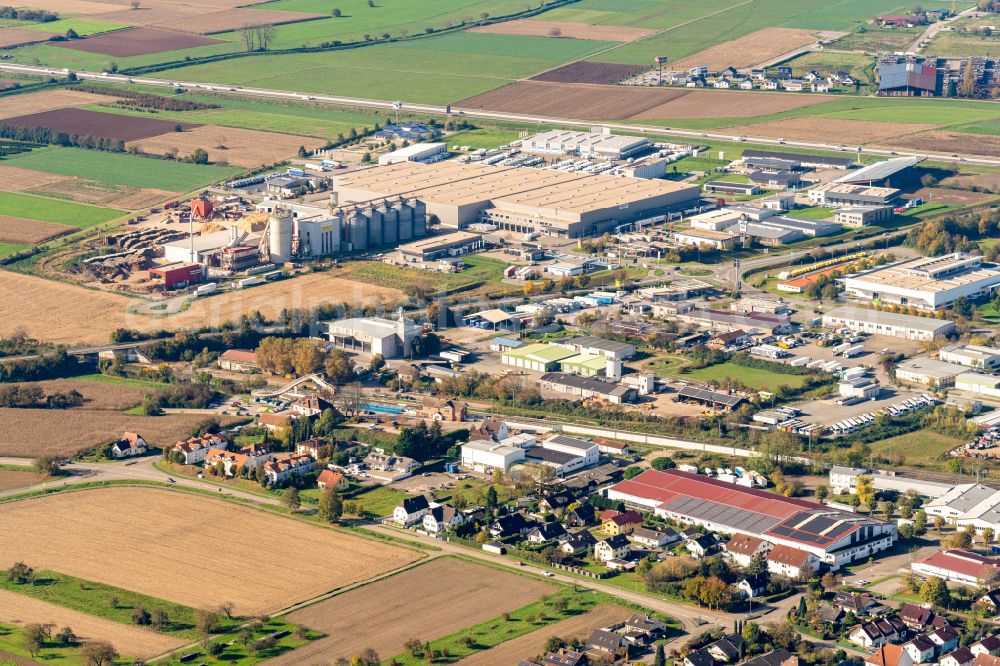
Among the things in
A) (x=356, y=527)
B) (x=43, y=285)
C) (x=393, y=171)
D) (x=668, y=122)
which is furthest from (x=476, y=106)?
(x=356, y=527)

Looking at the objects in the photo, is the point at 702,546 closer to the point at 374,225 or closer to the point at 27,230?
the point at 374,225

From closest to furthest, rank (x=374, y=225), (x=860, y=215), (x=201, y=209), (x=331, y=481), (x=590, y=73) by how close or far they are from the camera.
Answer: (x=331, y=481) → (x=374, y=225) → (x=860, y=215) → (x=201, y=209) → (x=590, y=73)

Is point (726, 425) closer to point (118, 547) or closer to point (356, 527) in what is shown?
point (356, 527)

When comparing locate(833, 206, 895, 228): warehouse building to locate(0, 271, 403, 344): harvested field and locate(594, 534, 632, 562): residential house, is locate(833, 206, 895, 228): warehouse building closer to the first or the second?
locate(0, 271, 403, 344): harvested field

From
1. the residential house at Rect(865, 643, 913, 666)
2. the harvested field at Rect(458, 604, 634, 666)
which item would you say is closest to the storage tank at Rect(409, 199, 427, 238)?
the harvested field at Rect(458, 604, 634, 666)

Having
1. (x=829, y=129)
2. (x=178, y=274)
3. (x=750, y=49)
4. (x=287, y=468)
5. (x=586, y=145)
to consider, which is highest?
(x=750, y=49)

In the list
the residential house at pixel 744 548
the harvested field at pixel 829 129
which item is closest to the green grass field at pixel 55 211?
the harvested field at pixel 829 129

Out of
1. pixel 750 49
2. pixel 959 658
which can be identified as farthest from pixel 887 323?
pixel 750 49
